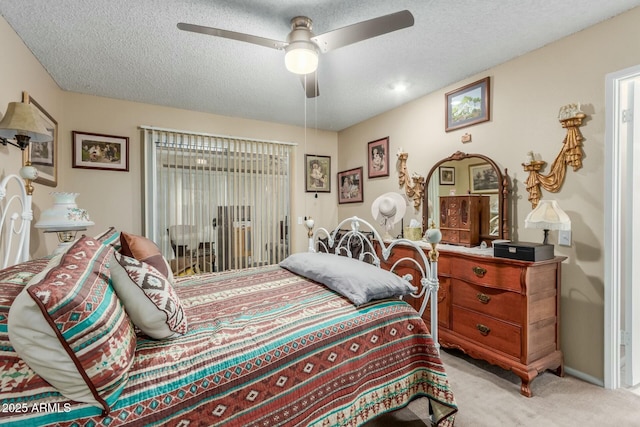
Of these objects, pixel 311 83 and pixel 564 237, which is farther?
pixel 311 83

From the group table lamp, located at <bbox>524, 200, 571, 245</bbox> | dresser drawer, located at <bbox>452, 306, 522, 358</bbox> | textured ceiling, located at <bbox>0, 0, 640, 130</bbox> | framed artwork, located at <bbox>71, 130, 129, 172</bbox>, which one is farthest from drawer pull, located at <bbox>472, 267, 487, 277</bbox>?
framed artwork, located at <bbox>71, 130, 129, 172</bbox>

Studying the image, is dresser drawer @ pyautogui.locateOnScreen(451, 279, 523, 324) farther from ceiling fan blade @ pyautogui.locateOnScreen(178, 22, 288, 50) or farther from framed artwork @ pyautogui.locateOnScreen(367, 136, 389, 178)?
ceiling fan blade @ pyautogui.locateOnScreen(178, 22, 288, 50)

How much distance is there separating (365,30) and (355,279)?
1.46 m

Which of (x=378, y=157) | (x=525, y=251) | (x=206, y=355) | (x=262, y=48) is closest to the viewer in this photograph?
(x=206, y=355)

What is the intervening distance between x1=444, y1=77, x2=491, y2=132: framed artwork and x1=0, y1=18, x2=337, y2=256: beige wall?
7.40 feet

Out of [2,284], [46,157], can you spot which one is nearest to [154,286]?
[2,284]

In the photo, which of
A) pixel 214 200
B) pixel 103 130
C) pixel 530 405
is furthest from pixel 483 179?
pixel 103 130

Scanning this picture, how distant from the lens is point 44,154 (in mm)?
2578

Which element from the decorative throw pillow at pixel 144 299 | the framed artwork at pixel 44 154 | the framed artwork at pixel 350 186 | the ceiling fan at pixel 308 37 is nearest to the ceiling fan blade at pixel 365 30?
the ceiling fan at pixel 308 37

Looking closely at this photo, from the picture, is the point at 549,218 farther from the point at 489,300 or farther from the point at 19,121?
the point at 19,121

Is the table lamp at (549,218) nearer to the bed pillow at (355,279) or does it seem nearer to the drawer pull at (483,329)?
the drawer pull at (483,329)

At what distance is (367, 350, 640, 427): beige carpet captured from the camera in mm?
1724

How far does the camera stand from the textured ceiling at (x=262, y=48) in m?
1.84

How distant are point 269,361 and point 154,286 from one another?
0.57 metres
